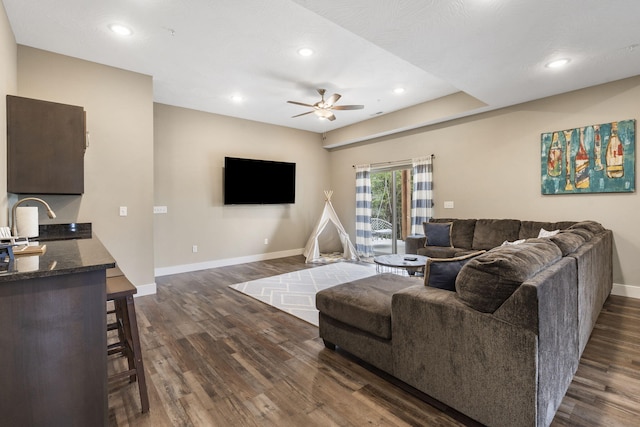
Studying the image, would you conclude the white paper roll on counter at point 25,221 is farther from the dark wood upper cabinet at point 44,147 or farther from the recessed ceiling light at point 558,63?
the recessed ceiling light at point 558,63

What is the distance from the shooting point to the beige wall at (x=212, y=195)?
5.12 m

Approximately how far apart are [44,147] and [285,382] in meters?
3.07

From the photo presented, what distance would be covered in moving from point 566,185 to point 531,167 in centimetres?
49

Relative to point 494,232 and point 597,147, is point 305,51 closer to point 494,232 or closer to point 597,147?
point 494,232

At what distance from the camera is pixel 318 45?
3252 mm

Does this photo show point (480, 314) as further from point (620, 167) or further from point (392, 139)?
point (392, 139)

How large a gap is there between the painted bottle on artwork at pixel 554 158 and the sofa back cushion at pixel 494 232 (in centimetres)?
81

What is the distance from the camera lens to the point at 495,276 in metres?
1.48

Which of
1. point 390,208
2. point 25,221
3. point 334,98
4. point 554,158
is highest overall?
point 334,98

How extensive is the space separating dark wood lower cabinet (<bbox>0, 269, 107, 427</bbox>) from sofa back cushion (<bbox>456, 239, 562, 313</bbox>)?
181 cm

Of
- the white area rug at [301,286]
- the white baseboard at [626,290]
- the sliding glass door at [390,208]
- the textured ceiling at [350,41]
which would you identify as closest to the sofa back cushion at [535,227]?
the white baseboard at [626,290]

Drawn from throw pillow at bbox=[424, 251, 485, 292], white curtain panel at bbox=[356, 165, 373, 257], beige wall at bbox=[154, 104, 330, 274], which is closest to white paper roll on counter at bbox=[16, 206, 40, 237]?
throw pillow at bbox=[424, 251, 485, 292]

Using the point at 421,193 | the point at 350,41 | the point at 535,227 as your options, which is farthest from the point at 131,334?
the point at 421,193

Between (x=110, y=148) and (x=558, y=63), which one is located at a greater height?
(x=558, y=63)
